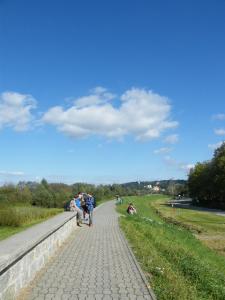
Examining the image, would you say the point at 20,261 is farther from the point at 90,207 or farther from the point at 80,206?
the point at 80,206

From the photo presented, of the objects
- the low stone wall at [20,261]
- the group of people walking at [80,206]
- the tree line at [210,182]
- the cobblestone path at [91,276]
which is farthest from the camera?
the tree line at [210,182]

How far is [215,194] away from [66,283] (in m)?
74.8

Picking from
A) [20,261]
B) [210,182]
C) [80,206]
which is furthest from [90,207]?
[210,182]

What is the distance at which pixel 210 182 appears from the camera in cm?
8175

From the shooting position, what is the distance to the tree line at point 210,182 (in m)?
75.4

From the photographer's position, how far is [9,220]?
19.9 metres

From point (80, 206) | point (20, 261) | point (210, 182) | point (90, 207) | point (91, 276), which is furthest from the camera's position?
point (210, 182)

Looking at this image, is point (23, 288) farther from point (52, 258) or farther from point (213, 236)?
point (213, 236)

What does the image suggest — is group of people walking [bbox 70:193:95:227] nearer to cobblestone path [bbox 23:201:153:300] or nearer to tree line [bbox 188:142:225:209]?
cobblestone path [bbox 23:201:153:300]

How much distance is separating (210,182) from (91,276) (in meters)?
74.2

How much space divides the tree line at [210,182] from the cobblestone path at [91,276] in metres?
62.6

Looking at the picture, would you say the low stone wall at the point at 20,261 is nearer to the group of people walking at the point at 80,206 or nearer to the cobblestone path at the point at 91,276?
the cobblestone path at the point at 91,276

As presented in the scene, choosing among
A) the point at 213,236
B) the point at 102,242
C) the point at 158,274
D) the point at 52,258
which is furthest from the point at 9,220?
the point at 213,236

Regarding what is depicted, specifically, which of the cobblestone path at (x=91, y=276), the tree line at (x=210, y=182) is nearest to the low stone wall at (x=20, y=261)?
the cobblestone path at (x=91, y=276)
